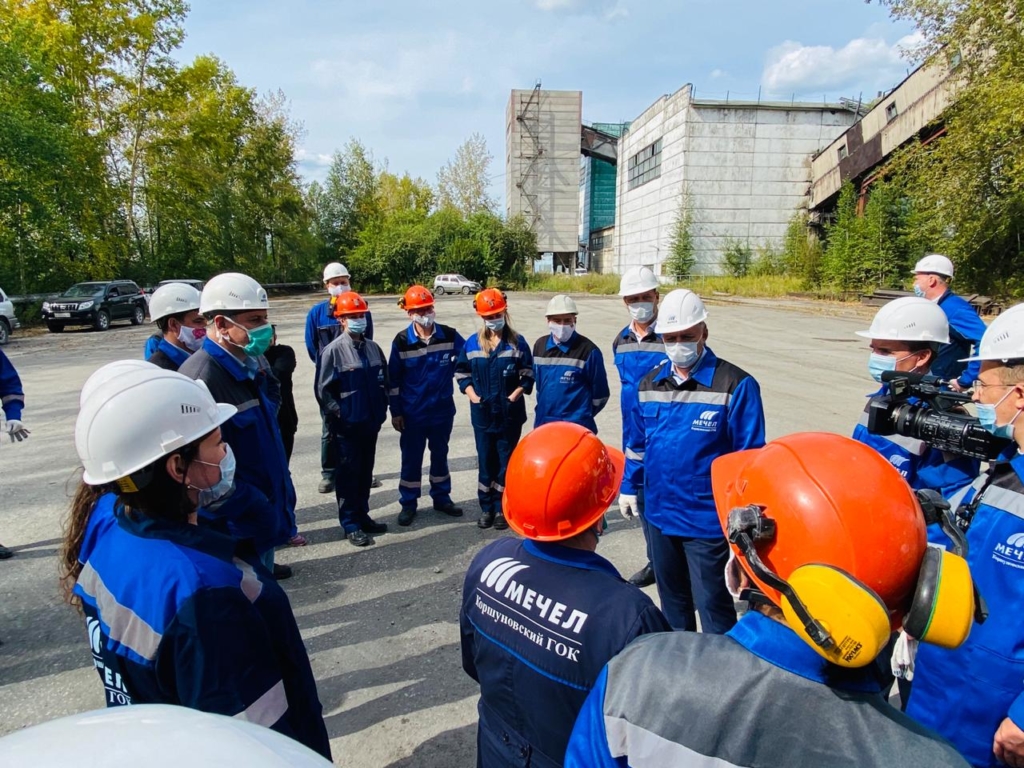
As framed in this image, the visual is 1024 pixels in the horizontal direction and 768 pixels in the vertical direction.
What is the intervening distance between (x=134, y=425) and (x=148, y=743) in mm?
1193

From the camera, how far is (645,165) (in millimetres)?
41781

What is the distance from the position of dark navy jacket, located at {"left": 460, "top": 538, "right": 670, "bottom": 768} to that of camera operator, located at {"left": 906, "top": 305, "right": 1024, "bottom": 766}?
104cm

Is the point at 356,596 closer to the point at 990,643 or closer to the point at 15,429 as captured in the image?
the point at 15,429

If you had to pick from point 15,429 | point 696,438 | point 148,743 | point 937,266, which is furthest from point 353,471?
point 937,266

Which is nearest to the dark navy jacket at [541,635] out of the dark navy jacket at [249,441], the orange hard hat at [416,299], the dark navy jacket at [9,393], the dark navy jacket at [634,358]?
the dark navy jacket at [249,441]

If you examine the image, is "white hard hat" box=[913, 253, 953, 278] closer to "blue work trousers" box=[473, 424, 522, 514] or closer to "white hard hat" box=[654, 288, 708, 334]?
"white hard hat" box=[654, 288, 708, 334]

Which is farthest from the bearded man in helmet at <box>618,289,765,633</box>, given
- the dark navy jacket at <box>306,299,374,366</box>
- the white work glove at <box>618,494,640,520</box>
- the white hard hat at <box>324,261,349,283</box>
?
the white hard hat at <box>324,261,349,283</box>

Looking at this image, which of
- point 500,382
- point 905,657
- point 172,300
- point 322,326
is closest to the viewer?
point 905,657

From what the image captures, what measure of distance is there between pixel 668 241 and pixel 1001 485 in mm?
38609

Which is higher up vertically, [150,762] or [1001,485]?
[150,762]

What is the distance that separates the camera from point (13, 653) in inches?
132

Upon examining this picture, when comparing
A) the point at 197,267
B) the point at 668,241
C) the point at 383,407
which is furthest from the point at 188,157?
the point at 383,407

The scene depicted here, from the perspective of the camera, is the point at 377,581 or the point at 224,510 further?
the point at 377,581

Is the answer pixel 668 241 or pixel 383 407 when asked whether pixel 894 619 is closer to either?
pixel 383 407
